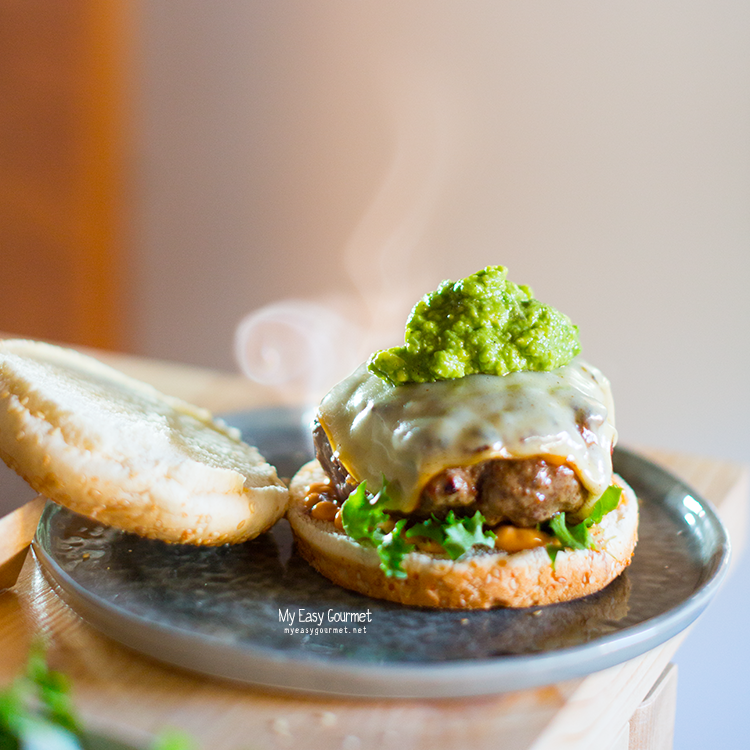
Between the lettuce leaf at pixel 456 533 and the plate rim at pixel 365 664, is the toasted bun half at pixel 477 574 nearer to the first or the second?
the lettuce leaf at pixel 456 533

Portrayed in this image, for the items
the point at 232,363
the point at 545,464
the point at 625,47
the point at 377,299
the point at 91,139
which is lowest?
the point at 232,363

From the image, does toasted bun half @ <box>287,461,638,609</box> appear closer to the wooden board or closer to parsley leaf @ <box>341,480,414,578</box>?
parsley leaf @ <box>341,480,414,578</box>

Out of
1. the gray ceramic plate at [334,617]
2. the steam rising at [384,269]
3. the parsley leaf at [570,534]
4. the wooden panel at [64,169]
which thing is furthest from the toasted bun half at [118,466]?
the wooden panel at [64,169]

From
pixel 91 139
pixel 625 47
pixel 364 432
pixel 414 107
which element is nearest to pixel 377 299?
pixel 414 107

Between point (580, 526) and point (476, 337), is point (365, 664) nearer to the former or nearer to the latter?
point (580, 526)

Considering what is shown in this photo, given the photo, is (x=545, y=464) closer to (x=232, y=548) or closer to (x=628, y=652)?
(x=628, y=652)

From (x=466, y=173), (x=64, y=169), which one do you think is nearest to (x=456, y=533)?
(x=466, y=173)

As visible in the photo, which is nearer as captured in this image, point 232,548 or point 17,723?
point 17,723
